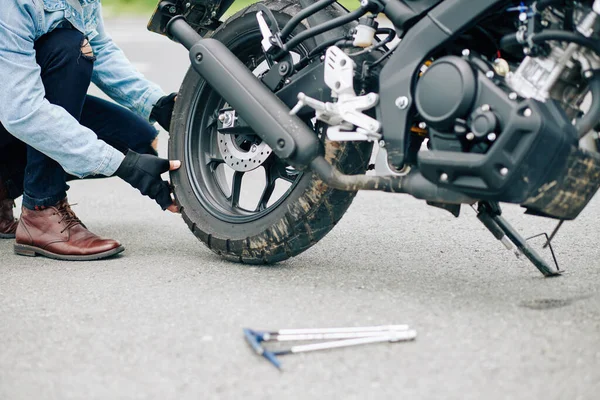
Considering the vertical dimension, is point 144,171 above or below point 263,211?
below

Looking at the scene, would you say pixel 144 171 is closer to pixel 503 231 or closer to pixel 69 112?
pixel 69 112

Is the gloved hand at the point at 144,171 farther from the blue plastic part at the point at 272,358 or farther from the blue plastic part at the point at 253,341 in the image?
the blue plastic part at the point at 272,358

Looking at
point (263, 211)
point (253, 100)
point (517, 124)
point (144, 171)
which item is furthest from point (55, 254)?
point (517, 124)

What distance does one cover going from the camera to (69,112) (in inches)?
132

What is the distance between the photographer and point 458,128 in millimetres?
2363

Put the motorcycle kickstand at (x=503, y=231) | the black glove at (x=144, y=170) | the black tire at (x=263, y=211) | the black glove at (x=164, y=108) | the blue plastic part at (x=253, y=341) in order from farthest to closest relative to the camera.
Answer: the black glove at (x=164, y=108) → the black glove at (x=144, y=170) → the black tire at (x=263, y=211) → the motorcycle kickstand at (x=503, y=231) → the blue plastic part at (x=253, y=341)

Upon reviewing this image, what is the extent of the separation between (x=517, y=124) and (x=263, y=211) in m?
1.15

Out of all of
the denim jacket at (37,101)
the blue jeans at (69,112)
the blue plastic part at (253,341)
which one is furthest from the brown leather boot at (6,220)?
the blue plastic part at (253,341)

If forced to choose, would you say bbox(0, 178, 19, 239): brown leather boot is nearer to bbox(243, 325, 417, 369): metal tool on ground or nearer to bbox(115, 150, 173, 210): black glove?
bbox(115, 150, 173, 210): black glove

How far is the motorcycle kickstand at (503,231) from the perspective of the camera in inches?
105

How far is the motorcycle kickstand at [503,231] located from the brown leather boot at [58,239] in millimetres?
1554

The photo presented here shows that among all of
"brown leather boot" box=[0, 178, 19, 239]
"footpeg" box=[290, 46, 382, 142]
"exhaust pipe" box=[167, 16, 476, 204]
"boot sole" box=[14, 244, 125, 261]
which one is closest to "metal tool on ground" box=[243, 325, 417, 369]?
"exhaust pipe" box=[167, 16, 476, 204]

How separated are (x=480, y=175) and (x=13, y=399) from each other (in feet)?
4.45

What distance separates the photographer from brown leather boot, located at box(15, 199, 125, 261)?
11.2 feet
